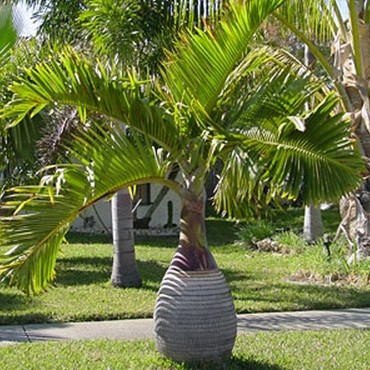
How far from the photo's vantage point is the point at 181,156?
6227mm

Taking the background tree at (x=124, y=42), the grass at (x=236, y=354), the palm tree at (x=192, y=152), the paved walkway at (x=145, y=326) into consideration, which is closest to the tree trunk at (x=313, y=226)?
the background tree at (x=124, y=42)

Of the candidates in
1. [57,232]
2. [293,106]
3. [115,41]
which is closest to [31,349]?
[57,232]

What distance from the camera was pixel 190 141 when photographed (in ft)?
20.2

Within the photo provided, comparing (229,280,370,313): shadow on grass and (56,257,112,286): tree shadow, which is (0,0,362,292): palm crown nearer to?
(229,280,370,313): shadow on grass

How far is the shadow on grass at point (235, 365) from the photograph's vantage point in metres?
6.02

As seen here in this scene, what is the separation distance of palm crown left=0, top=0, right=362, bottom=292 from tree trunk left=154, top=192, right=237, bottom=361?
0.08 feet

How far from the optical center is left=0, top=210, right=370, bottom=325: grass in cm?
935

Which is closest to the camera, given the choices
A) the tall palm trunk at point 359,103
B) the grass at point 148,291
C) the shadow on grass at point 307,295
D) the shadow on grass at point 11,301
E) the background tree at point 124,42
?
the grass at point 148,291

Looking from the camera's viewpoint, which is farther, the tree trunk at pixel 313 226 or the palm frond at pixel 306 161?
the tree trunk at pixel 313 226

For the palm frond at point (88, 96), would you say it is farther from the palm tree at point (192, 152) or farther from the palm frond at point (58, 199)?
the palm frond at point (58, 199)

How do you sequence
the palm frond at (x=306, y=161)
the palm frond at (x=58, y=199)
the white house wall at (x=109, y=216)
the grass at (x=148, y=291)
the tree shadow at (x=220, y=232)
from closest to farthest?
the palm frond at (x=58, y=199) < the palm frond at (x=306, y=161) < the grass at (x=148, y=291) < the tree shadow at (x=220, y=232) < the white house wall at (x=109, y=216)

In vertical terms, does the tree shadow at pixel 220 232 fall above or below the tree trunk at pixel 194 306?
below

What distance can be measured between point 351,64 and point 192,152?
7.57 metres

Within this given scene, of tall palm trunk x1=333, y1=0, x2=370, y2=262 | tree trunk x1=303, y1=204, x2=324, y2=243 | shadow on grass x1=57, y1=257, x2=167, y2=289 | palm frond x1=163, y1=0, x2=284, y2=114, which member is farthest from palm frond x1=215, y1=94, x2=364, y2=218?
tree trunk x1=303, y1=204, x2=324, y2=243
